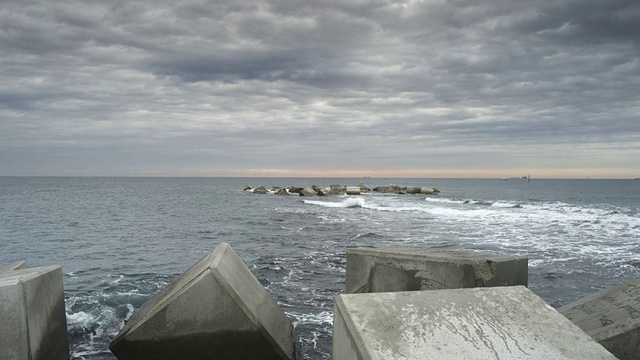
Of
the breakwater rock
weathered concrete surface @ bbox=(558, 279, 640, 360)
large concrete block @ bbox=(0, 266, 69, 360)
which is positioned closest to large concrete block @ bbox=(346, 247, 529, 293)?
weathered concrete surface @ bbox=(558, 279, 640, 360)

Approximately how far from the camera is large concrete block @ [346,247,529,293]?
4.65 m

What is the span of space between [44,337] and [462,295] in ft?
12.3

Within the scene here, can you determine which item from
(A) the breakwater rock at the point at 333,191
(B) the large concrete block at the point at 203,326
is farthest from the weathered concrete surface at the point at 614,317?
(A) the breakwater rock at the point at 333,191

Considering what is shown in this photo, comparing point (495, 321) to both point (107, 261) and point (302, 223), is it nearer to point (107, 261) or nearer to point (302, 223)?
point (107, 261)

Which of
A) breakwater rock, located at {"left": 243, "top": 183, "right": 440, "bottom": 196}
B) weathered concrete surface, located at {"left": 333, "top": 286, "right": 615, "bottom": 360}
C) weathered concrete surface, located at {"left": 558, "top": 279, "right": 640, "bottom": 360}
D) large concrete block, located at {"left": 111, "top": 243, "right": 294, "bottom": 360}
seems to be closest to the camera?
weathered concrete surface, located at {"left": 333, "top": 286, "right": 615, "bottom": 360}

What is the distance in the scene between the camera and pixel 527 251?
14305 millimetres

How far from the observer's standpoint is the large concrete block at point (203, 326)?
428 centimetres

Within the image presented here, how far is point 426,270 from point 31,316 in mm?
3629

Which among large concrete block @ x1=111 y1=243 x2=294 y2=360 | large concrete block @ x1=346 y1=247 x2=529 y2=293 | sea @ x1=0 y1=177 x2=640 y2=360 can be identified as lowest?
sea @ x1=0 y1=177 x2=640 y2=360

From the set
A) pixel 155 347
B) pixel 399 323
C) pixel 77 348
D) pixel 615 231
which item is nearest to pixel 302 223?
pixel 615 231

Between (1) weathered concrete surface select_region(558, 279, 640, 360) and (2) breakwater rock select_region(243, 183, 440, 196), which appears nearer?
(1) weathered concrete surface select_region(558, 279, 640, 360)

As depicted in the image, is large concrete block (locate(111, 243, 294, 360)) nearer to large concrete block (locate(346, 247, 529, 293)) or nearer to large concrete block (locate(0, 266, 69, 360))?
large concrete block (locate(0, 266, 69, 360))

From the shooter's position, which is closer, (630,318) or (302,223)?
(630,318)

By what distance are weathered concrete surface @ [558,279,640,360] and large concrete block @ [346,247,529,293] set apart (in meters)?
0.66
